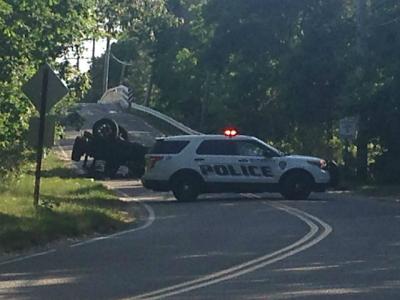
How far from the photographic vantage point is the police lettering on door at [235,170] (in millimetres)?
32781

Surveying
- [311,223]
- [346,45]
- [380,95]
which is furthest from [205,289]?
[346,45]

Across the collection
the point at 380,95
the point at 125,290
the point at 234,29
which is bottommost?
the point at 125,290

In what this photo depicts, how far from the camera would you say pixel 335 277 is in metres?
15.0

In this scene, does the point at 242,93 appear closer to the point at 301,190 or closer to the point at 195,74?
the point at 195,74

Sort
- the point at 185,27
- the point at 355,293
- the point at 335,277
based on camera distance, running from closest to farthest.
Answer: the point at 355,293, the point at 335,277, the point at 185,27

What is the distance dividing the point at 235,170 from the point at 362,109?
948 cm

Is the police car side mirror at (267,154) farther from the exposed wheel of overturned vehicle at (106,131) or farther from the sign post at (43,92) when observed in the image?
the exposed wheel of overturned vehicle at (106,131)

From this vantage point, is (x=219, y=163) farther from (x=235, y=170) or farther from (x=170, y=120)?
(x=170, y=120)

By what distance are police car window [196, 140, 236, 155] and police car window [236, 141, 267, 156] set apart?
17 centimetres

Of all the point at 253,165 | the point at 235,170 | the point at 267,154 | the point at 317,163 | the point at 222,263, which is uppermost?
the point at 267,154

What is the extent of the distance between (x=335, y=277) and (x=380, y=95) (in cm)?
2549

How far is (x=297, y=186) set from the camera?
33.1m

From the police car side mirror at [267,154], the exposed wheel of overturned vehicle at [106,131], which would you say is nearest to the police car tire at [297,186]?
the police car side mirror at [267,154]

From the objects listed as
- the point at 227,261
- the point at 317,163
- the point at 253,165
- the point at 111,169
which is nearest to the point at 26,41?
the point at 253,165
